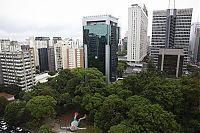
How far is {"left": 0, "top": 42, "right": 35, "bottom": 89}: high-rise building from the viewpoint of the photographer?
17.3m

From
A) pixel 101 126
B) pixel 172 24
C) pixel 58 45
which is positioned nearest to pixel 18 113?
pixel 101 126

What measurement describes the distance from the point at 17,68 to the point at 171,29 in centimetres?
2229

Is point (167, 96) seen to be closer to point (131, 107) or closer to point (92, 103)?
point (131, 107)

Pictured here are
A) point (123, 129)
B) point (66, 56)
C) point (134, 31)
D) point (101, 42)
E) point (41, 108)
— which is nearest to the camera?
point (123, 129)

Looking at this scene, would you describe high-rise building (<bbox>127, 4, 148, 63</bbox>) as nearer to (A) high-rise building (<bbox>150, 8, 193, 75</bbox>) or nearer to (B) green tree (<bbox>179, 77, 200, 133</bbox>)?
(A) high-rise building (<bbox>150, 8, 193, 75</bbox>)

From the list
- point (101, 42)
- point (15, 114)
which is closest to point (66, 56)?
point (101, 42)

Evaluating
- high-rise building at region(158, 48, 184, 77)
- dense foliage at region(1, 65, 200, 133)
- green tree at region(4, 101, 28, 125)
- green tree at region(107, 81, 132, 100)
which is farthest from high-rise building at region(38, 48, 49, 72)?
green tree at region(107, 81, 132, 100)

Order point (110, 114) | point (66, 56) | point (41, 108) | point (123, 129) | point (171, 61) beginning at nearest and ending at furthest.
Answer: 1. point (123, 129)
2. point (110, 114)
3. point (41, 108)
4. point (171, 61)
5. point (66, 56)

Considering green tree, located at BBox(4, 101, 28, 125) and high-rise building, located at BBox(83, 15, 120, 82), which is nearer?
green tree, located at BBox(4, 101, 28, 125)

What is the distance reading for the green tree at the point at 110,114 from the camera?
8.86 metres

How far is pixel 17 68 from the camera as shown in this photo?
17.4 metres

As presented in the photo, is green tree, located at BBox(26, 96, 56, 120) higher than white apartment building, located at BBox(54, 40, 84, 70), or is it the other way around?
white apartment building, located at BBox(54, 40, 84, 70)

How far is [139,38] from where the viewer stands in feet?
105

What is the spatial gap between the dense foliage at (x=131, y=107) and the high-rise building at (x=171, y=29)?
16.2 metres
